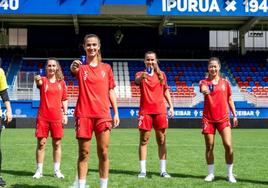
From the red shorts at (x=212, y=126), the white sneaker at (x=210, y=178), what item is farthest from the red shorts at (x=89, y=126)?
the white sneaker at (x=210, y=178)

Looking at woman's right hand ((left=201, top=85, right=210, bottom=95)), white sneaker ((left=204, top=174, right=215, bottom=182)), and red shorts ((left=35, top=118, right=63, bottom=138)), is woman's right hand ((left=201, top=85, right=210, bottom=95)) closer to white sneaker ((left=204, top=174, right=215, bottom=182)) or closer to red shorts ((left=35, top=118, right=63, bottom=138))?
white sneaker ((left=204, top=174, right=215, bottom=182))

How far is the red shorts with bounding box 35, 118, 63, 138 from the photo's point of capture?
7.32 meters

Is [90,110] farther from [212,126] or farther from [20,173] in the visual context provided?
[20,173]

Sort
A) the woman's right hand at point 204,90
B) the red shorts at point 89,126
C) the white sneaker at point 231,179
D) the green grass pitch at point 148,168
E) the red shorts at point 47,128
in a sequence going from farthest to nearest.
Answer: the red shorts at point 47,128 < the woman's right hand at point 204,90 < the white sneaker at point 231,179 < the green grass pitch at point 148,168 < the red shorts at point 89,126

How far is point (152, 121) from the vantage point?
764 cm

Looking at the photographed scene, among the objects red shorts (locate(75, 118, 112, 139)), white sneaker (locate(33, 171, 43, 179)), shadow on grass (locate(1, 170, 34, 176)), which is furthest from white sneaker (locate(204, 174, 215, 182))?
shadow on grass (locate(1, 170, 34, 176))

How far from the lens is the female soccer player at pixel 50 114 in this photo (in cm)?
735

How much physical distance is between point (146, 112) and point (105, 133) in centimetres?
218

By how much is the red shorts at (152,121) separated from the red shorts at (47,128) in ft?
4.17

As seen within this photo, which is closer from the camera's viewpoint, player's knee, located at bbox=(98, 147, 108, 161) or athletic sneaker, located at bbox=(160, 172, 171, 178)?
player's knee, located at bbox=(98, 147, 108, 161)

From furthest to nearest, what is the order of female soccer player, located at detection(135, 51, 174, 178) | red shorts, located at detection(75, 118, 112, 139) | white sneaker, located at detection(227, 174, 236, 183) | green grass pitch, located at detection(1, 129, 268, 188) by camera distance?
female soccer player, located at detection(135, 51, 174, 178)
white sneaker, located at detection(227, 174, 236, 183)
green grass pitch, located at detection(1, 129, 268, 188)
red shorts, located at detection(75, 118, 112, 139)

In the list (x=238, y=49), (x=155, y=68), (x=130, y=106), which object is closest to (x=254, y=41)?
(x=238, y=49)

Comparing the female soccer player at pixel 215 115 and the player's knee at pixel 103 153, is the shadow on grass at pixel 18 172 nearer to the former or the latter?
the player's knee at pixel 103 153

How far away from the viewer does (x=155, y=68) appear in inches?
301
